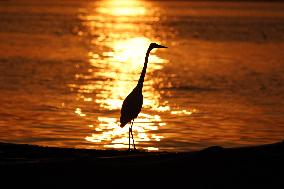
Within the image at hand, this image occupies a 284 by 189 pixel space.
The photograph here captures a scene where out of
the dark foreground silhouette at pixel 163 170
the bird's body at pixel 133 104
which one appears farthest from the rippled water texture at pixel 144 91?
the dark foreground silhouette at pixel 163 170

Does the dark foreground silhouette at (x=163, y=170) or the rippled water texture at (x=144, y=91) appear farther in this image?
the rippled water texture at (x=144, y=91)

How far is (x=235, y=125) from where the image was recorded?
2122 cm

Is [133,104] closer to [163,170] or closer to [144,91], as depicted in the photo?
[163,170]

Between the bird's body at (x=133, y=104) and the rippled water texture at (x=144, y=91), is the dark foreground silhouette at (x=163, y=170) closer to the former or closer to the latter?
the bird's body at (x=133, y=104)

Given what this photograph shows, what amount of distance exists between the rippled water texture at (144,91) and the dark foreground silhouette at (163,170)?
644 cm

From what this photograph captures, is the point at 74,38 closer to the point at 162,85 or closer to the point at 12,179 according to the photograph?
the point at 162,85

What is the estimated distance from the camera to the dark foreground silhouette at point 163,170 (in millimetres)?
11227

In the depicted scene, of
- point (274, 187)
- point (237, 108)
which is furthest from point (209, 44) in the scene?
point (274, 187)

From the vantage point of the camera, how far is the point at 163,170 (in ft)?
37.2

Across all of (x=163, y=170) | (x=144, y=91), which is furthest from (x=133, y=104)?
(x=144, y=91)

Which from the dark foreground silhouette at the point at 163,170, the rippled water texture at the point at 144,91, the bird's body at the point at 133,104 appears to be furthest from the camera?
the rippled water texture at the point at 144,91

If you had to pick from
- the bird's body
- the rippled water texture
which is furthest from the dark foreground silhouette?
the rippled water texture

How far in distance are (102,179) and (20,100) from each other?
551 inches

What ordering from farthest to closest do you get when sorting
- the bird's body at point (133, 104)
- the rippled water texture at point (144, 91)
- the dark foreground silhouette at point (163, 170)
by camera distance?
the rippled water texture at point (144, 91) → the bird's body at point (133, 104) → the dark foreground silhouette at point (163, 170)
